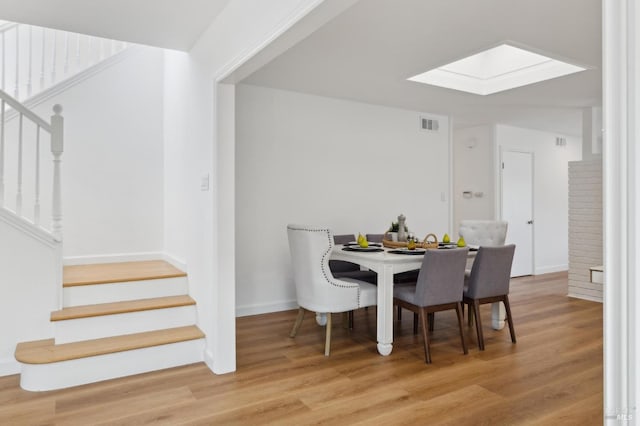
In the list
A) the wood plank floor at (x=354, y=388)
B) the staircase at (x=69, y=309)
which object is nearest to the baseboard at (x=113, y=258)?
the staircase at (x=69, y=309)

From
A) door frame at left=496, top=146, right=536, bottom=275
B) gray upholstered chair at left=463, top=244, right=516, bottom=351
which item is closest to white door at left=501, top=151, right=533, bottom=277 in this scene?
door frame at left=496, top=146, right=536, bottom=275

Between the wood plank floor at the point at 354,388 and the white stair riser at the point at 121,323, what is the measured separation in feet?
1.25

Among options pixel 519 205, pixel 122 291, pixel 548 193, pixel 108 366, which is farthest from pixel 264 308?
pixel 548 193

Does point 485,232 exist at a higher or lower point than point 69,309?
higher

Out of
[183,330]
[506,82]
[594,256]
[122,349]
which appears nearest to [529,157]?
[594,256]

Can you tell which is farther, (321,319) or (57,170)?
(321,319)

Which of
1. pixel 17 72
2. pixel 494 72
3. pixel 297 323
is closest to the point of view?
pixel 297 323

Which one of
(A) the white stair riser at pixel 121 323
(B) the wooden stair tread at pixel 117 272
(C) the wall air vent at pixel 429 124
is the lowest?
(A) the white stair riser at pixel 121 323

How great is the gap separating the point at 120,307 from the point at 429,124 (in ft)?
14.7

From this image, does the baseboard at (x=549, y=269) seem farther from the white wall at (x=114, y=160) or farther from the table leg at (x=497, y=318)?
the white wall at (x=114, y=160)

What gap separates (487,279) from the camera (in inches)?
136

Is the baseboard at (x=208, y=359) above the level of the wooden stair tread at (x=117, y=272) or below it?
below

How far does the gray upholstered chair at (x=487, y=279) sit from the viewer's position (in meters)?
3.40

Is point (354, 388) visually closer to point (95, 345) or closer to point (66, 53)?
point (95, 345)
